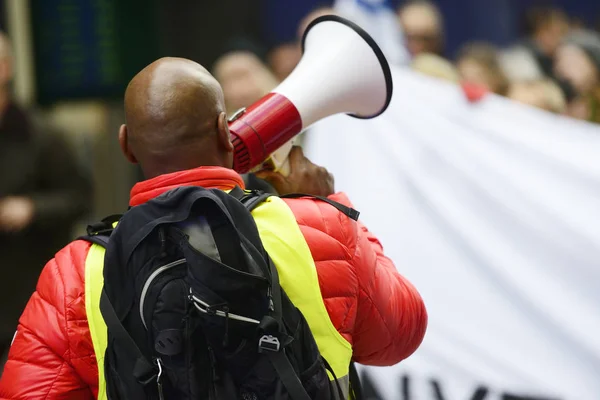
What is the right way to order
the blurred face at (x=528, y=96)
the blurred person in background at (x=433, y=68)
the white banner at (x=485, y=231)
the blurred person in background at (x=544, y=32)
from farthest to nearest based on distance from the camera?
the blurred person in background at (x=544, y=32) < the blurred face at (x=528, y=96) < the blurred person in background at (x=433, y=68) < the white banner at (x=485, y=231)

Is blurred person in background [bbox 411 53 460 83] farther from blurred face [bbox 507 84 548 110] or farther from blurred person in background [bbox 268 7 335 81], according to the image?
blurred person in background [bbox 268 7 335 81]

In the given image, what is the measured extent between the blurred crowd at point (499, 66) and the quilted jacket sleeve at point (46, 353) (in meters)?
1.95

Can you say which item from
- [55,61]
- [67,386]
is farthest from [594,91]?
[55,61]

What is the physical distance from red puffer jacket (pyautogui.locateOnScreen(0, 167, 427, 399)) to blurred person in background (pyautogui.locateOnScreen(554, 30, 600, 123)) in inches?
104

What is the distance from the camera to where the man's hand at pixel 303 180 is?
6.15 ft

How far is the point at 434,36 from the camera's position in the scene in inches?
192

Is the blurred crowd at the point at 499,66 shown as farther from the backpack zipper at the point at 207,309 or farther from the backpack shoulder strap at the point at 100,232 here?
the backpack zipper at the point at 207,309

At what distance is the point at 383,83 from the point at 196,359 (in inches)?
30.5

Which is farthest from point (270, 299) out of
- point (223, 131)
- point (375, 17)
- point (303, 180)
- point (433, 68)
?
point (433, 68)

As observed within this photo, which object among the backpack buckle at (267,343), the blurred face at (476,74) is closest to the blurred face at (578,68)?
the blurred face at (476,74)

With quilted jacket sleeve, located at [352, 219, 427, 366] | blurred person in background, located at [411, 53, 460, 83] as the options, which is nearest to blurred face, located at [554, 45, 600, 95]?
blurred person in background, located at [411, 53, 460, 83]

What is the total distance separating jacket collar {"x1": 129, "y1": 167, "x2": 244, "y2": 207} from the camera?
1555 mm

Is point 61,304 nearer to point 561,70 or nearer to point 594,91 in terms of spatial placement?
point 594,91

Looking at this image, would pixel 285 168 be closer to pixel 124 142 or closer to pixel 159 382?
pixel 124 142
